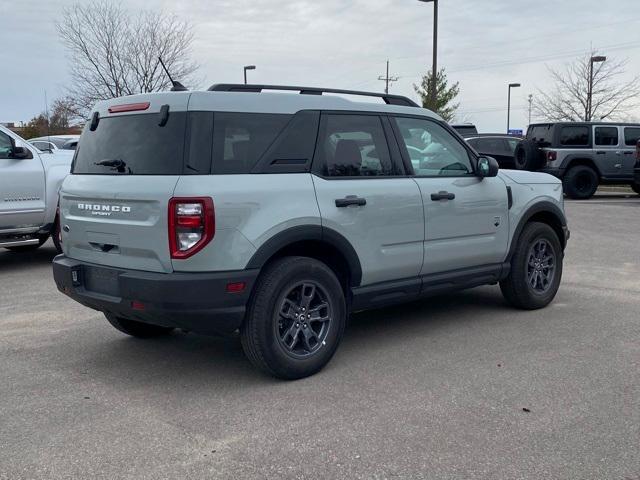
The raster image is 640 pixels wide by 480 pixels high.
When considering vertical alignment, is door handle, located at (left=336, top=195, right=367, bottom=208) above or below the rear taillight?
above

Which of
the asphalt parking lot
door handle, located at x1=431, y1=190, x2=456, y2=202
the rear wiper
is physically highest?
the rear wiper

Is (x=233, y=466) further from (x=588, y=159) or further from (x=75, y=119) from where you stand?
(x=75, y=119)

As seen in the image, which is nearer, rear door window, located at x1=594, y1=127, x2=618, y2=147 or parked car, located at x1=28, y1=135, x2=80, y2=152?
parked car, located at x1=28, y1=135, x2=80, y2=152

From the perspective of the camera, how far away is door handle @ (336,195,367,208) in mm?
4598

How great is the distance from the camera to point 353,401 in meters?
4.06

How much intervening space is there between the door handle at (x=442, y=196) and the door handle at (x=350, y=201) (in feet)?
2.42

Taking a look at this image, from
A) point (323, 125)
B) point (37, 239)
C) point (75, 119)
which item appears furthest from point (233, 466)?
point (75, 119)

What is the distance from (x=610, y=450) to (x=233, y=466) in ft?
6.19

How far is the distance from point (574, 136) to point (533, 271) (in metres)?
13.0

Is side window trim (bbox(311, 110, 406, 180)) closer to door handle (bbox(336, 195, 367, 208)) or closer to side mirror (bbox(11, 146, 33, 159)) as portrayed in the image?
door handle (bbox(336, 195, 367, 208))

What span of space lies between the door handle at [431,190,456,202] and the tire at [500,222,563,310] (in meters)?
1.10

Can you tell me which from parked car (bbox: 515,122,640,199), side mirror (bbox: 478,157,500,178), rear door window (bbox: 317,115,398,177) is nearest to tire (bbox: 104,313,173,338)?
rear door window (bbox: 317,115,398,177)

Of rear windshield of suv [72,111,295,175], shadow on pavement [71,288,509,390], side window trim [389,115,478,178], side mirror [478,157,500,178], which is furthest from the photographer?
side mirror [478,157,500,178]

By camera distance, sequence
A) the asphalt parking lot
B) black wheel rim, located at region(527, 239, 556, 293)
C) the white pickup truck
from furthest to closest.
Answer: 1. the white pickup truck
2. black wheel rim, located at region(527, 239, 556, 293)
3. the asphalt parking lot
